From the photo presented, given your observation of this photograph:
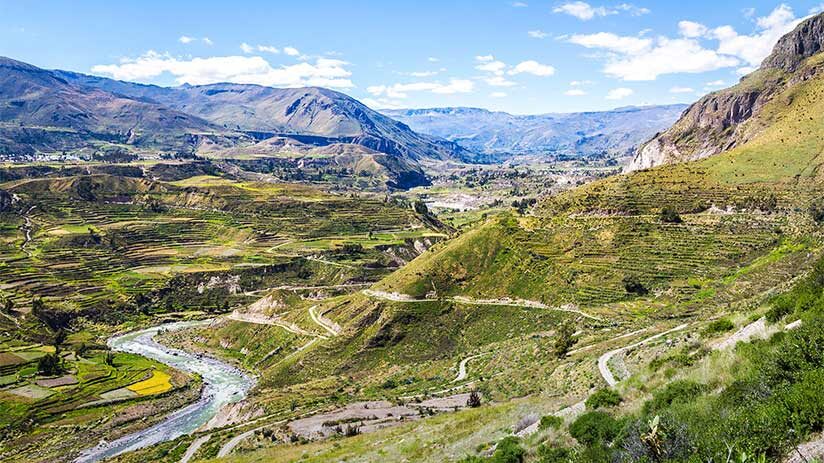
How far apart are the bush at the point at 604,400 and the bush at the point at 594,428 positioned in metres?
1.57

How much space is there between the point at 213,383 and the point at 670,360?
107070 millimetres

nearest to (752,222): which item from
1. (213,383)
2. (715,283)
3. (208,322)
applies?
(715,283)

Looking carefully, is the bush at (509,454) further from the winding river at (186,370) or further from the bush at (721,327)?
the winding river at (186,370)

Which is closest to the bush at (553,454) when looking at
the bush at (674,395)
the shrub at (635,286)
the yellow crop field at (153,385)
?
the bush at (674,395)

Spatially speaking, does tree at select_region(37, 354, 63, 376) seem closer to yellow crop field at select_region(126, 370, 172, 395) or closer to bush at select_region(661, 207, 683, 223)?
yellow crop field at select_region(126, 370, 172, 395)

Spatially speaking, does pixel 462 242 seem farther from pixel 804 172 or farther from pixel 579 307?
pixel 804 172

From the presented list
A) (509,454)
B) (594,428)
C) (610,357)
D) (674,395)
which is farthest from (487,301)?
(674,395)

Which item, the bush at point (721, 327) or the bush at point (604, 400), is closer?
the bush at point (604, 400)

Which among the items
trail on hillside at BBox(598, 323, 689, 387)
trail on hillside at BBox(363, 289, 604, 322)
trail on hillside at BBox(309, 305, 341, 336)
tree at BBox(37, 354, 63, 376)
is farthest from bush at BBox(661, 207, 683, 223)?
tree at BBox(37, 354, 63, 376)

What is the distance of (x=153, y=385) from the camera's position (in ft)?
377

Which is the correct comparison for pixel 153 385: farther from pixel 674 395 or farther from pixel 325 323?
pixel 674 395

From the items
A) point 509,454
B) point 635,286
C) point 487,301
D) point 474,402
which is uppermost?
point 509,454

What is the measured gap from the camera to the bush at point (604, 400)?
26.1m

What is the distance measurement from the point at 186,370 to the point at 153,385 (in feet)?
38.8
